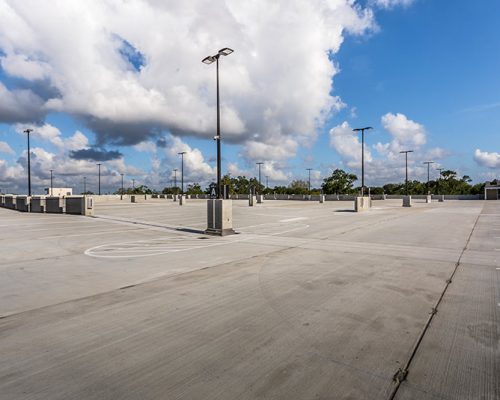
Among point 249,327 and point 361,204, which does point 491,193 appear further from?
point 249,327

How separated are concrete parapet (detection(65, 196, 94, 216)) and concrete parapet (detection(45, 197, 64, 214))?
26.9 inches

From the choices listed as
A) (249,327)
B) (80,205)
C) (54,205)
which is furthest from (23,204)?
(249,327)

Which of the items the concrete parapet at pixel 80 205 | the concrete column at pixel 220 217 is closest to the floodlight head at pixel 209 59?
the concrete column at pixel 220 217

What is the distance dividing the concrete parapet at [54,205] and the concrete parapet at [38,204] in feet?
1.94

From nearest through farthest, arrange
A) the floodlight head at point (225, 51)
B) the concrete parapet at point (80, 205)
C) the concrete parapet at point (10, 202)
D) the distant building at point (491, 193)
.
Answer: the floodlight head at point (225, 51) < the concrete parapet at point (80, 205) < the concrete parapet at point (10, 202) < the distant building at point (491, 193)

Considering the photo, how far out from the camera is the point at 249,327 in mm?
4523

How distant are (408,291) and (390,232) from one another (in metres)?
9.60

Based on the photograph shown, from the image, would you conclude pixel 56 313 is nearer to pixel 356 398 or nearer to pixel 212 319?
pixel 212 319

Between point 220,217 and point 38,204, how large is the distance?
955 inches

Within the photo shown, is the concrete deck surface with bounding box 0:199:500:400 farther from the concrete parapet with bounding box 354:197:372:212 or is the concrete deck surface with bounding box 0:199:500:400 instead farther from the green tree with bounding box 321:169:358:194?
the green tree with bounding box 321:169:358:194

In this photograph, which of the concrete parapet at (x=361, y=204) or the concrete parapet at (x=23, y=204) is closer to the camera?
the concrete parapet at (x=361, y=204)

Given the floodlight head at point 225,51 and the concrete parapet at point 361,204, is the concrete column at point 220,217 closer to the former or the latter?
the floodlight head at point 225,51

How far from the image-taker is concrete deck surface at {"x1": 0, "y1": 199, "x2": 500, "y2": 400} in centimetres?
321

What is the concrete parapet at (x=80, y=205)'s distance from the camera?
88.2 feet
